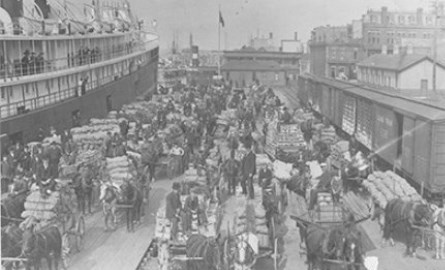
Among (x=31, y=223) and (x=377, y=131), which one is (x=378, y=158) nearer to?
(x=377, y=131)

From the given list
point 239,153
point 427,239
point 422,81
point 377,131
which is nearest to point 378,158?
point 377,131

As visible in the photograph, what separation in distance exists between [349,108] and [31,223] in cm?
1945

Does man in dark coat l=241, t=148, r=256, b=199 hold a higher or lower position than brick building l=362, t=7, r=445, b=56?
lower

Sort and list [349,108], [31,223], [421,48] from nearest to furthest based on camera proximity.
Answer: [31,223], [349,108], [421,48]

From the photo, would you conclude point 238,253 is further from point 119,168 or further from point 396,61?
point 396,61

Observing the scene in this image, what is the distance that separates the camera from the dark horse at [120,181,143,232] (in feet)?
46.3

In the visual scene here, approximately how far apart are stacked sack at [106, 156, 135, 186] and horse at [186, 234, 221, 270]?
546 cm

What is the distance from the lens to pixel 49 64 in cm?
2934

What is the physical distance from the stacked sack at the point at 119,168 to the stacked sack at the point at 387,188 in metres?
6.21

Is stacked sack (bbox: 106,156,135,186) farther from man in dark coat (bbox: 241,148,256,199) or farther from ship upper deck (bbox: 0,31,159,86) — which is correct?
ship upper deck (bbox: 0,31,159,86)

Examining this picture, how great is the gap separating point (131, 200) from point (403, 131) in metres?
8.99

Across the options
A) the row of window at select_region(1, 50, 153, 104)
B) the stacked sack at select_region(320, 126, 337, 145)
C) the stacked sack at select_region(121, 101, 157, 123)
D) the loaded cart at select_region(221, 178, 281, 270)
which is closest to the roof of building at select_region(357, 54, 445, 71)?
the stacked sack at select_region(121, 101, 157, 123)

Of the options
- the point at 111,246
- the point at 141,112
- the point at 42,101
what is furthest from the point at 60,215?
the point at 141,112

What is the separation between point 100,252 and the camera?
12961 mm
